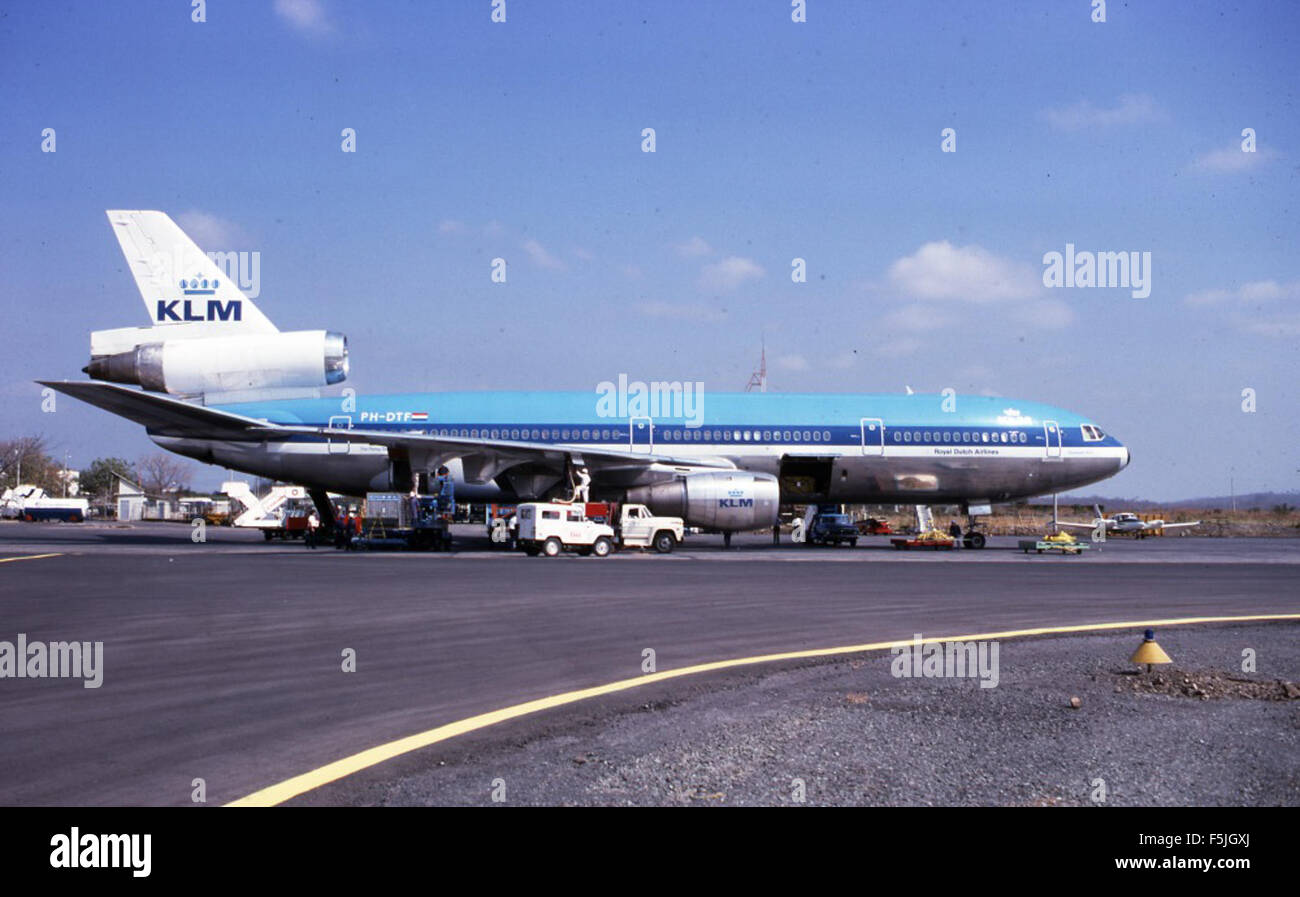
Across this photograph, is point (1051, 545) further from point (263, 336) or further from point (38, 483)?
point (38, 483)

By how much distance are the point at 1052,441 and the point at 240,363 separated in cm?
2824

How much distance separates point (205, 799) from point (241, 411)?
3026cm

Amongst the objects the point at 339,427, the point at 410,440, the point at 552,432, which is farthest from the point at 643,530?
the point at 339,427

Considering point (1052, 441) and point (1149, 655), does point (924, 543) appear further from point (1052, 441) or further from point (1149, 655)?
point (1149, 655)

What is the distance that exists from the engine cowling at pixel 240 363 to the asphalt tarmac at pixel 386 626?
21.5ft

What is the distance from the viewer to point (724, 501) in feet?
99.8

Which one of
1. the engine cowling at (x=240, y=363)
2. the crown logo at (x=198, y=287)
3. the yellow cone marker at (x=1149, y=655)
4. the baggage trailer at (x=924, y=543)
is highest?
the crown logo at (x=198, y=287)

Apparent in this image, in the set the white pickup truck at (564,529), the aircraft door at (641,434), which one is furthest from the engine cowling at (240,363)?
the aircraft door at (641,434)

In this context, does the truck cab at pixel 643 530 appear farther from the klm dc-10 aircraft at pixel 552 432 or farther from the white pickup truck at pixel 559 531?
the white pickup truck at pixel 559 531

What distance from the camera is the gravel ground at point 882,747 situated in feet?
17.8

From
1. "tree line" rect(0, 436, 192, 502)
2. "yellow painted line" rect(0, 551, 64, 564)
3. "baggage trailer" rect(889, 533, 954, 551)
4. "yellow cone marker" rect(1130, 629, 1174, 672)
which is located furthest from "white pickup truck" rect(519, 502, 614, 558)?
"tree line" rect(0, 436, 192, 502)
